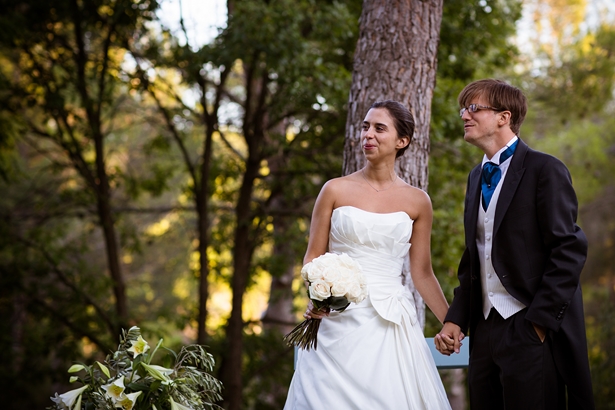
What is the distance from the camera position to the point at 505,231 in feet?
9.81

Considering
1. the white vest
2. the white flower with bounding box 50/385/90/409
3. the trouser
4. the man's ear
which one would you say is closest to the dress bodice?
the white vest

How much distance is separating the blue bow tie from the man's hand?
609mm

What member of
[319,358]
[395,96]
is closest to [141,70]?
[395,96]

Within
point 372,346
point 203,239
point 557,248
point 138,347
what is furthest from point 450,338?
point 203,239

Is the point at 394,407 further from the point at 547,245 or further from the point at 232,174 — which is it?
the point at 232,174

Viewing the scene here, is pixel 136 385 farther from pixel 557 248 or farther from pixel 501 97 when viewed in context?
pixel 501 97

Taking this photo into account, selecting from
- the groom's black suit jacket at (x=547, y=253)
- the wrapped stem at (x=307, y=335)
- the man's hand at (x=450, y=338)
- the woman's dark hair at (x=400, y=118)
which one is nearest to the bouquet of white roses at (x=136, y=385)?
the wrapped stem at (x=307, y=335)

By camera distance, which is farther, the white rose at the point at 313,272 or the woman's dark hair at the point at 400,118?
the woman's dark hair at the point at 400,118

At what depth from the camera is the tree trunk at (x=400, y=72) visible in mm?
4539

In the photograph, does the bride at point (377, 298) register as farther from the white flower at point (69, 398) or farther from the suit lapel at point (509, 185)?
the white flower at point (69, 398)

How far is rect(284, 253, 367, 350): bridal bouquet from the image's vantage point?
306 cm

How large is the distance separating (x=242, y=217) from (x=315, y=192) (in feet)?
3.50

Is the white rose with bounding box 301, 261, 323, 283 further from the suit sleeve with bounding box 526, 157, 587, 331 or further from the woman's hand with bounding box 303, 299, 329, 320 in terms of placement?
the suit sleeve with bounding box 526, 157, 587, 331

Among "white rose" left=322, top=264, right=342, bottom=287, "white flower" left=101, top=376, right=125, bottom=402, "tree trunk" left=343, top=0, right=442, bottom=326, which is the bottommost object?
"white flower" left=101, top=376, right=125, bottom=402
